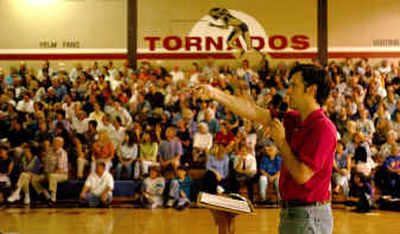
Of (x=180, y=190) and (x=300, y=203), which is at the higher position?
(x=300, y=203)

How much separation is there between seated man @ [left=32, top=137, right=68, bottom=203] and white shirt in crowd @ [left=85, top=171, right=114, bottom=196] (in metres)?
0.77

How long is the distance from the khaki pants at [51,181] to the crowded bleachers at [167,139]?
21 millimetres

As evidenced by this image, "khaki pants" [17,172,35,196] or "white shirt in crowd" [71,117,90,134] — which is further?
"white shirt in crowd" [71,117,90,134]

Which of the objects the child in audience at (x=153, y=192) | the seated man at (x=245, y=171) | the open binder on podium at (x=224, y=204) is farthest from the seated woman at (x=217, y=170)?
the open binder on podium at (x=224, y=204)

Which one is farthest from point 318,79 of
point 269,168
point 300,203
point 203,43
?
point 203,43

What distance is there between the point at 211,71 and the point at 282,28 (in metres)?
2.68

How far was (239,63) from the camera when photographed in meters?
16.8

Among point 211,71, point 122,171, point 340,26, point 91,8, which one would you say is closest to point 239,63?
point 211,71

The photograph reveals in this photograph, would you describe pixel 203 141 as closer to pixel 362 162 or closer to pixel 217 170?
pixel 217 170

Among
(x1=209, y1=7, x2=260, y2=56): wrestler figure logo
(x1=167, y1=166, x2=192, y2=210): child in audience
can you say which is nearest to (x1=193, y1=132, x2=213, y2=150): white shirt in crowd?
(x1=167, y1=166, x2=192, y2=210): child in audience

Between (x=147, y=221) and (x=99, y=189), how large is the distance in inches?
83.2

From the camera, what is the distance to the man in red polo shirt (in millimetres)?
2660

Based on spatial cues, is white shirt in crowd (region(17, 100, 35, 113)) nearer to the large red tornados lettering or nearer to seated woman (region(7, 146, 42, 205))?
seated woman (region(7, 146, 42, 205))

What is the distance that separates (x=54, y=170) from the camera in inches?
460
